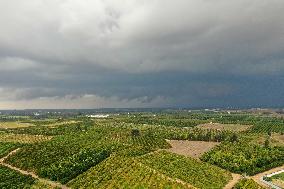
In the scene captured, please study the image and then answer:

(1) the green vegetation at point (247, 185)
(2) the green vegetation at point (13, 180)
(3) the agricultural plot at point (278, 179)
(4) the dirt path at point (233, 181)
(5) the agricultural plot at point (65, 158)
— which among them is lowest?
(3) the agricultural plot at point (278, 179)

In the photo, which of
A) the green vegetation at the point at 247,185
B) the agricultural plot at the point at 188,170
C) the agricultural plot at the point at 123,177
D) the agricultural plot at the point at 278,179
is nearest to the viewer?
the agricultural plot at the point at 123,177

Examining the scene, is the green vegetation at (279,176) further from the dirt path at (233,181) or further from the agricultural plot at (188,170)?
the agricultural plot at (188,170)

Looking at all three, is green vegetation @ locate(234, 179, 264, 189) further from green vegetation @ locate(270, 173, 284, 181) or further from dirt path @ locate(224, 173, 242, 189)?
green vegetation @ locate(270, 173, 284, 181)

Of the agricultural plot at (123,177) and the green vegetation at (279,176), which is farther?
the green vegetation at (279,176)

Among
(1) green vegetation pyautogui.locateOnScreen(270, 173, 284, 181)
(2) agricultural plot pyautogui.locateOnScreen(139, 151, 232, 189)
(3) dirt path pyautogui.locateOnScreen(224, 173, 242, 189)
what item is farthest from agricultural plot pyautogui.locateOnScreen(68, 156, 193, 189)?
(1) green vegetation pyautogui.locateOnScreen(270, 173, 284, 181)

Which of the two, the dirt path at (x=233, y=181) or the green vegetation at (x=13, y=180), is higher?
the green vegetation at (x=13, y=180)

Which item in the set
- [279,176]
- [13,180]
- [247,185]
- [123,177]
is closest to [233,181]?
[247,185]

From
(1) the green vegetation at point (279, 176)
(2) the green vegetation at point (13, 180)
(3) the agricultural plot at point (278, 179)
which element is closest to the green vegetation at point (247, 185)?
(3) the agricultural plot at point (278, 179)

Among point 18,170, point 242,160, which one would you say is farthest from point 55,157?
point 242,160

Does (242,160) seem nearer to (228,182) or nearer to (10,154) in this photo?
(228,182)
